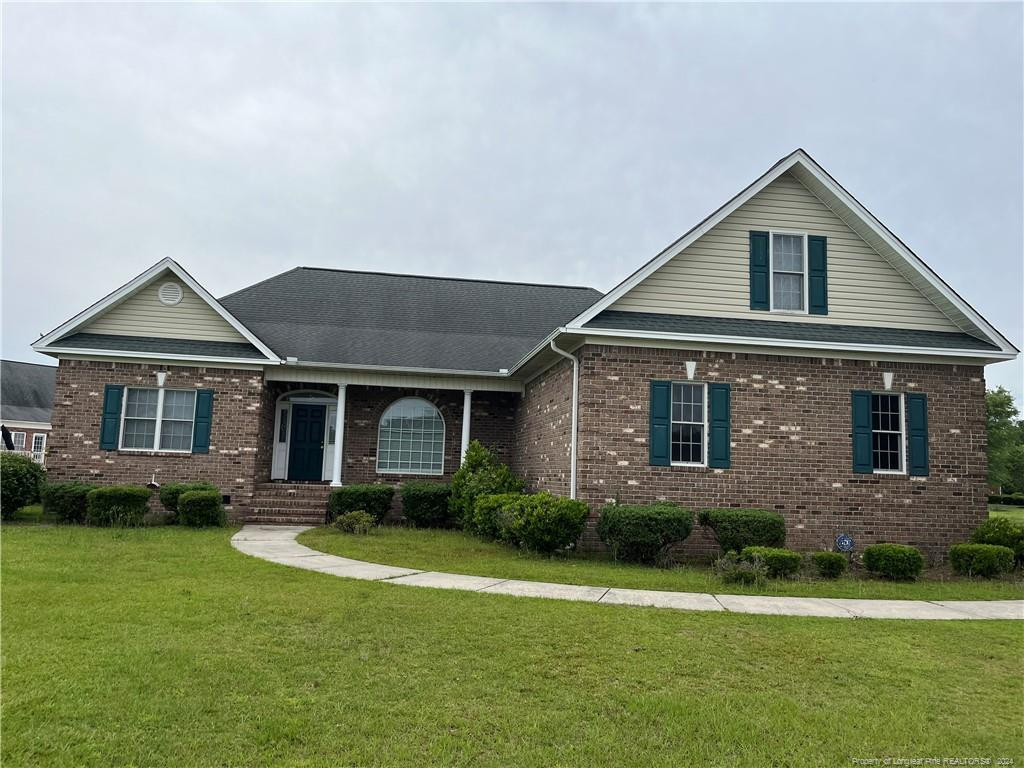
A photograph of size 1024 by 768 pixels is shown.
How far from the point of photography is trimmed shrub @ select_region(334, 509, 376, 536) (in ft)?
46.3

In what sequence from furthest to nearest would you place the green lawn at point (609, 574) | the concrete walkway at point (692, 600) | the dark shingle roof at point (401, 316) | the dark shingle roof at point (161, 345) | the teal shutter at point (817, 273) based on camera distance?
the dark shingle roof at point (401, 316) → the dark shingle roof at point (161, 345) → the teal shutter at point (817, 273) → the green lawn at point (609, 574) → the concrete walkway at point (692, 600)

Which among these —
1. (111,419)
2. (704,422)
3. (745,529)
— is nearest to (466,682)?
(745,529)

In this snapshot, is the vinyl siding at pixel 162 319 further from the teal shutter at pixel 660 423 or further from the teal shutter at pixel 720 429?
the teal shutter at pixel 720 429

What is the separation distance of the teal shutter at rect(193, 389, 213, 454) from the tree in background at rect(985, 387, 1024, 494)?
4658 centimetres

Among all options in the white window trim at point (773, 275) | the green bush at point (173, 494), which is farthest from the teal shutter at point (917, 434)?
the green bush at point (173, 494)

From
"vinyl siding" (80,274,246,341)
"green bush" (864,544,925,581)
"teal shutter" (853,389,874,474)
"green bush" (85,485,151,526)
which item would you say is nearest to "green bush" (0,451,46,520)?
"green bush" (85,485,151,526)

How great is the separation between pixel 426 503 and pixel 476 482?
6.28ft

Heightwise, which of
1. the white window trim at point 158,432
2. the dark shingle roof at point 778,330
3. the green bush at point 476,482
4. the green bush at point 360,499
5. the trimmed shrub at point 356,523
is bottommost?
the trimmed shrub at point 356,523

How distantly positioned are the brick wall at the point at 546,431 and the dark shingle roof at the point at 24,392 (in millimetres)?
42386

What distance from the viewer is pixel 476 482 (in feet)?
49.5

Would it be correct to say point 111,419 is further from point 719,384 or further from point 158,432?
point 719,384

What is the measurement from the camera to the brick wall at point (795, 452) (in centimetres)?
1255

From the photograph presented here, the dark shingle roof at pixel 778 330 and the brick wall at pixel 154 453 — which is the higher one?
the dark shingle roof at pixel 778 330

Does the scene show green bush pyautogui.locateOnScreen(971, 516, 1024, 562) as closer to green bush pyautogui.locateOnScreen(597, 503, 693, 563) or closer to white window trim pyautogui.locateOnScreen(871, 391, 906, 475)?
white window trim pyautogui.locateOnScreen(871, 391, 906, 475)
